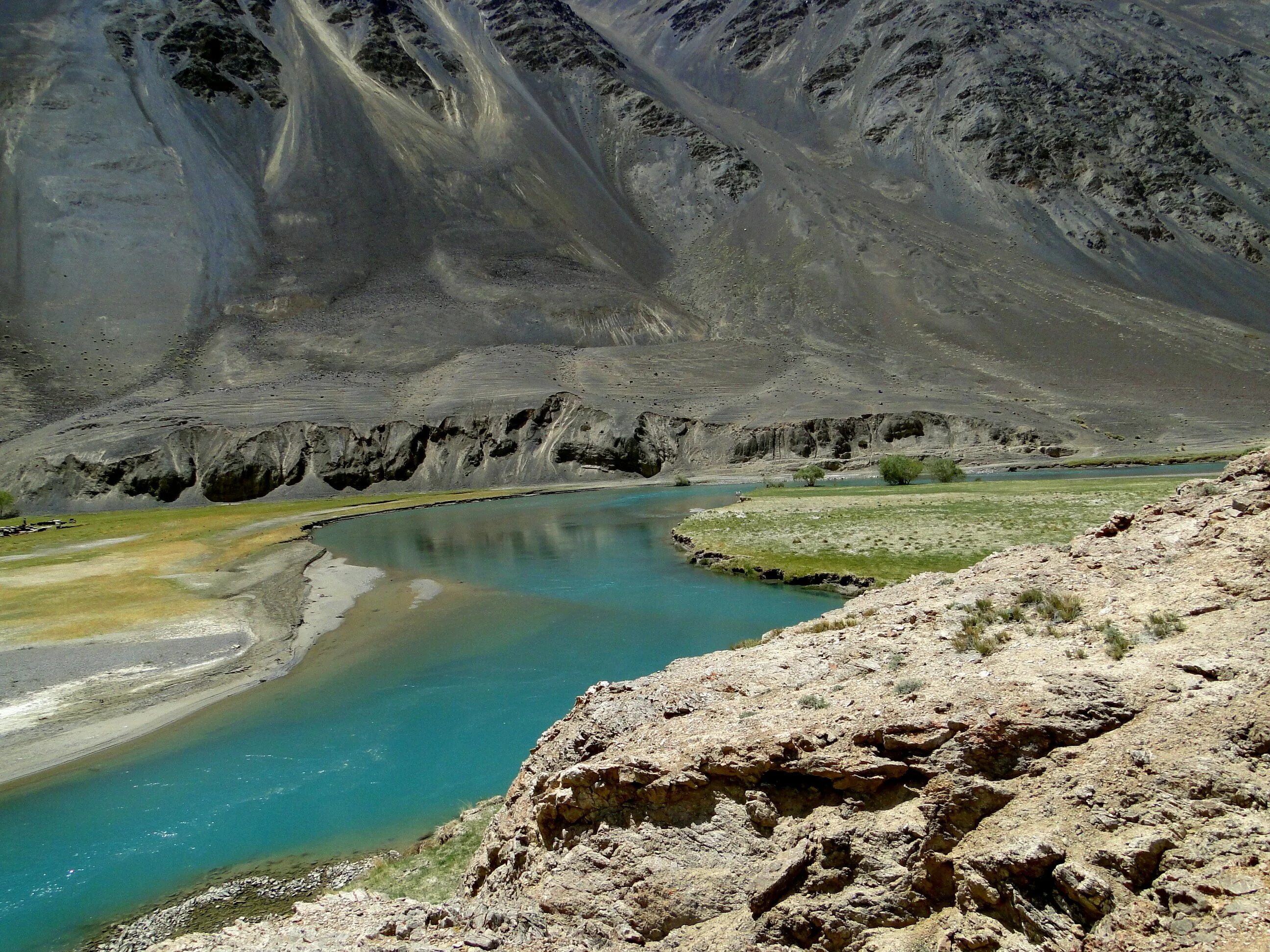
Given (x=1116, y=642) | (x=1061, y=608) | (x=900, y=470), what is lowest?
(x=900, y=470)

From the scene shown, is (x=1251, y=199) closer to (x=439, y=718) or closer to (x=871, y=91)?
(x=871, y=91)

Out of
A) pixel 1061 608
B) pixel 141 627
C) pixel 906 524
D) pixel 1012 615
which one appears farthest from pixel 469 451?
pixel 1061 608

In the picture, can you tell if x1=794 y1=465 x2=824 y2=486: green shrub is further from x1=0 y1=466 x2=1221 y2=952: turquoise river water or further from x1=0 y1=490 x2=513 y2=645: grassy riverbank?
x1=0 y1=466 x2=1221 y2=952: turquoise river water

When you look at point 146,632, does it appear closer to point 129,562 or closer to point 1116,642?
point 129,562

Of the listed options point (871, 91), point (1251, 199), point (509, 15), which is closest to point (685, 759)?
point (1251, 199)

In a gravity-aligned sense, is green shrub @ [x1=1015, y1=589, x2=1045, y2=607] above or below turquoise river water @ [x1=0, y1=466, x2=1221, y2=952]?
above

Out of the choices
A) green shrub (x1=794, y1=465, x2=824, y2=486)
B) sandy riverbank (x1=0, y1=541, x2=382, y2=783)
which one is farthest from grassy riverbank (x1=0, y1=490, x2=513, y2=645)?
green shrub (x1=794, y1=465, x2=824, y2=486)

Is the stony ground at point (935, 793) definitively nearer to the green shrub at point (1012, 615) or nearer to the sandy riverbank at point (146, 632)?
the green shrub at point (1012, 615)

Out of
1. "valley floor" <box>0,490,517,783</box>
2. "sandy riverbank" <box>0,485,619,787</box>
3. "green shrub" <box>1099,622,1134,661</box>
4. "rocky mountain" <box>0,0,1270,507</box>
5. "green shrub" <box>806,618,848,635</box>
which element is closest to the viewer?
"green shrub" <box>1099,622,1134,661</box>
